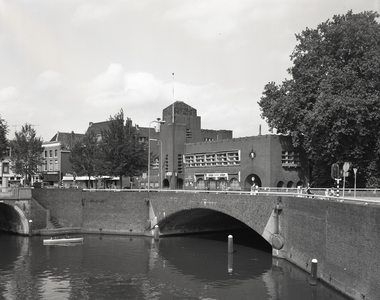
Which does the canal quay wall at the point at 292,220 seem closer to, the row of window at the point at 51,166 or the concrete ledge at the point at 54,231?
the concrete ledge at the point at 54,231

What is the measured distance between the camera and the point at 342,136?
4419 cm

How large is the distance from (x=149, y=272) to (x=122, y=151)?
27.8 meters

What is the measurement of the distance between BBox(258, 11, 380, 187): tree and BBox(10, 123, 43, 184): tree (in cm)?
3509

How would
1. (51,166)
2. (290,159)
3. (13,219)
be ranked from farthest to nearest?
(51,166)
(290,159)
(13,219)

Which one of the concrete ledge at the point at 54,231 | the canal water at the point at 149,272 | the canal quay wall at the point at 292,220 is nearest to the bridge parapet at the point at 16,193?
the canal quay wall at the point at 292,220

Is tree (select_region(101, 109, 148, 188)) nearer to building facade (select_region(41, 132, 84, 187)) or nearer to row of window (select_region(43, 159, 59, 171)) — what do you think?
building facade (select_region(41, 132, 84, 187))

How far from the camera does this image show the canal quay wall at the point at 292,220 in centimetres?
2173

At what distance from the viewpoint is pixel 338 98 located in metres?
42.8

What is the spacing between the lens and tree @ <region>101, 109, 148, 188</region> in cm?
5744

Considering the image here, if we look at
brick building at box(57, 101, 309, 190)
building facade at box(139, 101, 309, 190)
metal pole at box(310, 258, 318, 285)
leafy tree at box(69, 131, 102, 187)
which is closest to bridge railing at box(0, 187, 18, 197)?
brick building at box(57, 101, 309, 190)

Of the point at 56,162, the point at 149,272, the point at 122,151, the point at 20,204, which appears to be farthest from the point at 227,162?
the point at 56,162

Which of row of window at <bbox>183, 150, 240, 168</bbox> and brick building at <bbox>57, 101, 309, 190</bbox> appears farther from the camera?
row of window at <bbox>183, 150, 240, 168</bbox>

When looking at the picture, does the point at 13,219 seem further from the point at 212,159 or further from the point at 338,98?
the point at 338,98

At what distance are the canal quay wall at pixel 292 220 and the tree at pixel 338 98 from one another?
1232cm
